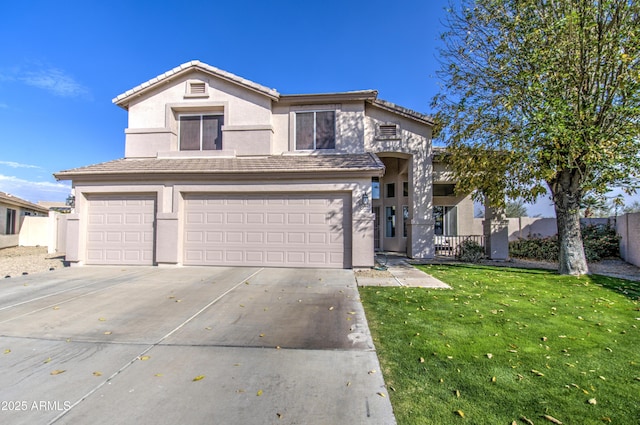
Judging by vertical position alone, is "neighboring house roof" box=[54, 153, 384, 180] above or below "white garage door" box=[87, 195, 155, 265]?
above

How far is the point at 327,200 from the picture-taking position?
10.1 m

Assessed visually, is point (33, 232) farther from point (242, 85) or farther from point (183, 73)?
point (242, 85)

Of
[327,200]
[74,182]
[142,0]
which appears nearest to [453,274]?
[327,200]

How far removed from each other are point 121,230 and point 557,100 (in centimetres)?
1325

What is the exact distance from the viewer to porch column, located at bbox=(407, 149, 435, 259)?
41.5ft

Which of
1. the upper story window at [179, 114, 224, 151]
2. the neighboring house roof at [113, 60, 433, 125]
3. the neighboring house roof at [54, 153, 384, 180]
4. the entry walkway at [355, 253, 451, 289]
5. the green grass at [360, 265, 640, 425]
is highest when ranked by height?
the neighboring house roof at [113, 60, 433, 125]

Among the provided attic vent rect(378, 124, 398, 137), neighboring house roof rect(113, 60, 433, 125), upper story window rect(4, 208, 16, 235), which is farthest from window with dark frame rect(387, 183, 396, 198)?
upper story window rect(4, 208, 16, 235)

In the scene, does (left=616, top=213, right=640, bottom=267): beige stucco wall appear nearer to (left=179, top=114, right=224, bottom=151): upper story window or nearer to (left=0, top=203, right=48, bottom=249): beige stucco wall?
(left=179, top=114, right=224, bottom=151): upper story window

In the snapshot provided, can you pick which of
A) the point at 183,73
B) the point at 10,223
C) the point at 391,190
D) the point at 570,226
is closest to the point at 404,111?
the point at 391,190

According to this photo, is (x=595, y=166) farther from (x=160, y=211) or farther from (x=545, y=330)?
(x=160, y=211)

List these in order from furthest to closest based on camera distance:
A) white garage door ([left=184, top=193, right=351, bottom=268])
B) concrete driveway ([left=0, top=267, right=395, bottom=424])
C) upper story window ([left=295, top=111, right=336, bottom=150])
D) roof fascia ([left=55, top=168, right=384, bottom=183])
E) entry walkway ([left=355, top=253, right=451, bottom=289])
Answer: upper story window ([left=295, top=111, right=336, bottom=150]), white garage door ([left=184, top=193, right=351, bottom=268]), roof fascia ([left=55, top=168, right=384, bottom=183]), entry walkway ([left=355, top=253, right=451, bottom=289]), concrete driveway ([left=0, top=267, right=395, bottom=424])

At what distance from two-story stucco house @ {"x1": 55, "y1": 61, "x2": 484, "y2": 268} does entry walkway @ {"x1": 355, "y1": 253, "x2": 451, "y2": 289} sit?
24.0 inches

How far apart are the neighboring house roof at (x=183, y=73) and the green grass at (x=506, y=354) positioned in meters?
9.03

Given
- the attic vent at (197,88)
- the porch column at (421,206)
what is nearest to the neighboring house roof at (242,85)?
the attic vent at (197,88)
